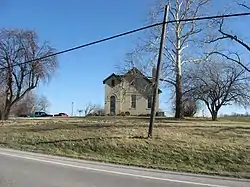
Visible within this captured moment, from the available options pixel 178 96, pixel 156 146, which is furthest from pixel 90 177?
pixel 178 96

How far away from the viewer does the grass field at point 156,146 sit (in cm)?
1529

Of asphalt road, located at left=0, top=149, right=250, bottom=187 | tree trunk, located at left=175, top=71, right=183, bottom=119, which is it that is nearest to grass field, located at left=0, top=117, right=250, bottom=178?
asphalt road, located at left=0, top=149, right=250, bottom=187

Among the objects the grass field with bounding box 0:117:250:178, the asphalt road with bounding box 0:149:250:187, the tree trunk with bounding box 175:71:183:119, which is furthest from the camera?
the tree trunk with bounding box 175:71:183:119

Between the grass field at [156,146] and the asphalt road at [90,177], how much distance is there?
1857mm

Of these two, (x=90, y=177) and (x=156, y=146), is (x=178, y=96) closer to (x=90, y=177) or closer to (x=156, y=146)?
(x=156, y=146)

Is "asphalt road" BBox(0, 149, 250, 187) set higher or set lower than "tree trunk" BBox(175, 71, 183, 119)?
lower

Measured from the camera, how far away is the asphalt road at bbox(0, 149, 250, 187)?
9.77 meters

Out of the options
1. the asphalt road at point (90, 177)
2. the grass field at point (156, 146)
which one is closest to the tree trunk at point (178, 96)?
the grass field at point (156, 146)

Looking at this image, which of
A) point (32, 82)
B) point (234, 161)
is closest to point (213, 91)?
point (32, 82)

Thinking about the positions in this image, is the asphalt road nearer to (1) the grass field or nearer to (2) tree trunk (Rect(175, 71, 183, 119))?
(1) the grass field

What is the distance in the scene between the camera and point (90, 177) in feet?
35.4

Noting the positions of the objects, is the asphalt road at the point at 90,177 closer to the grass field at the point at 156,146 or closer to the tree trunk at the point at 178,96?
the grass field at the point at 156,146

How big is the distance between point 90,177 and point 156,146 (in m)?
7.87

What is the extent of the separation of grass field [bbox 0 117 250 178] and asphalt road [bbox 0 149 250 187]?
186 cm
